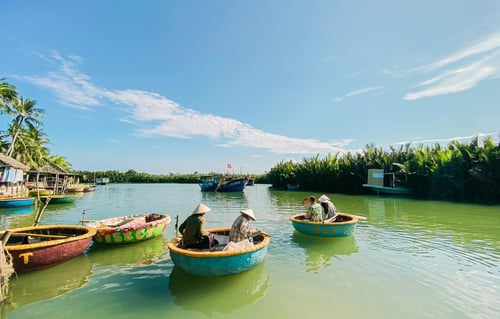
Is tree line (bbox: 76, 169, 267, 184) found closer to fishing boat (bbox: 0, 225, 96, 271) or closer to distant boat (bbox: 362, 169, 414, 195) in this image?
distant boat (bbox: 362, 169, 414, 195)

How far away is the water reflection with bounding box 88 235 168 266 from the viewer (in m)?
6.88

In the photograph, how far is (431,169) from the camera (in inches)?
934

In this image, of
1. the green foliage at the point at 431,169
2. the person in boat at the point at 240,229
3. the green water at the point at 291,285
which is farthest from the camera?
the green foliage at the point at 431,169

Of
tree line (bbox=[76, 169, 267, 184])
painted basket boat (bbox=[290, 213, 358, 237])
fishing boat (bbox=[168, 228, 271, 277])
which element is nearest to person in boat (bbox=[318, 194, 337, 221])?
painted basket boat (bbox=[290, 213, 358, 237])

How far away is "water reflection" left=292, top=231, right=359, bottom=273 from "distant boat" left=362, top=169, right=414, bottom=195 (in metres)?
20.2

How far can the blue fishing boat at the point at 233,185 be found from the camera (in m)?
33.6

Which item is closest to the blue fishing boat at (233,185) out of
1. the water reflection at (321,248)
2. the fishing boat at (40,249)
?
the water reflection at (321,248)

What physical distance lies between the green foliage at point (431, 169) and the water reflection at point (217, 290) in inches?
918

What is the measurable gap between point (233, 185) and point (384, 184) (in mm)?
17443

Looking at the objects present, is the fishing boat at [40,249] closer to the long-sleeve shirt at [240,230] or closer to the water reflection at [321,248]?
the long-sleeve shirt at [240,230]

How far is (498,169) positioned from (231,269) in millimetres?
24459

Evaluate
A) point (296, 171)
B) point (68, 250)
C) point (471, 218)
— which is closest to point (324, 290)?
point (68, 250)

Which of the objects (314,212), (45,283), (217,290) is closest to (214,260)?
→ (217,290)

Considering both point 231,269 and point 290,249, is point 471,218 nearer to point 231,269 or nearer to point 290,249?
point 290,249
